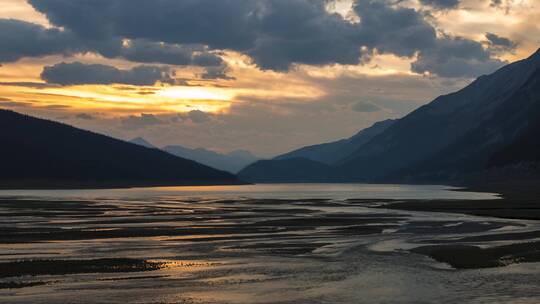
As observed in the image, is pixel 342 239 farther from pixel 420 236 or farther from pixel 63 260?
pixel 63 260

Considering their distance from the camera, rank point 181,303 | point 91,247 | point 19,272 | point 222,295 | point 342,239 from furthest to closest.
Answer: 1. point 342,239
2. point 91,247
3. point 19,272
4. point 222,295
5. point 181,303

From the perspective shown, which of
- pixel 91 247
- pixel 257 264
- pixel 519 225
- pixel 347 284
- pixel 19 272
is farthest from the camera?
pixel 519 225

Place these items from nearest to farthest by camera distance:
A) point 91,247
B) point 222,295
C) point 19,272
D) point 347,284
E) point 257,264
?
point 222,295 → point 347,284 → point 19,272 → point 257,264 → point 91,247

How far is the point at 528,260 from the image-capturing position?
4606 cm

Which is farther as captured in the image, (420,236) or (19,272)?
(420,236)

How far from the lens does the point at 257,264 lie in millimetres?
44688

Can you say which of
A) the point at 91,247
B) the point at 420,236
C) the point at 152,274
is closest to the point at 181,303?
the point at 152,274

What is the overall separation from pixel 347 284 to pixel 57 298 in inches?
597

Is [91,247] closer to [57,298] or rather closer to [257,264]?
[257,264]

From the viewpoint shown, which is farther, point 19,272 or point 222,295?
point 19,272

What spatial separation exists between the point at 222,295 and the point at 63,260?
16462 millimetres

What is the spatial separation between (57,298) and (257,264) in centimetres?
1550

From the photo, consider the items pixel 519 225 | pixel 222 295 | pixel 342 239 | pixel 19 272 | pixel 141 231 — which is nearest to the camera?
pixel 222 295

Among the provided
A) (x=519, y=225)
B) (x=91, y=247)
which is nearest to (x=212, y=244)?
(x=91, y=247)
